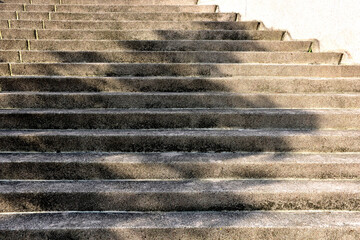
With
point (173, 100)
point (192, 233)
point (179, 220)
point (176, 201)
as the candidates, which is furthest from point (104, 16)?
point (192, 233)

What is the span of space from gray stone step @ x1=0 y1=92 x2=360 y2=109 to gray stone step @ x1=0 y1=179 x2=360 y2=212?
3.45 feet

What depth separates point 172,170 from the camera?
256cm

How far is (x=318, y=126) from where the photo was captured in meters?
3.00

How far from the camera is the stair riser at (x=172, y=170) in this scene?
2.53 m

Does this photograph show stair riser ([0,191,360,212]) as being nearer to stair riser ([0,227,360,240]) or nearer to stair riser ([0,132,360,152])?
stair riser ([0,227,360,240])

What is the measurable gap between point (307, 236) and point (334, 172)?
28.8 inches

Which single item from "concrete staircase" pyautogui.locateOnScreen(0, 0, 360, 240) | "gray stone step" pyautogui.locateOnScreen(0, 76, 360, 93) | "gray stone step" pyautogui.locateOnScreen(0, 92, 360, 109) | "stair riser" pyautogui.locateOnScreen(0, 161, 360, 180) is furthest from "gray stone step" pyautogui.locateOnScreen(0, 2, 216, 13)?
"stair riser" pyautogui.locateOnScreen(0, 161, 360, 180)

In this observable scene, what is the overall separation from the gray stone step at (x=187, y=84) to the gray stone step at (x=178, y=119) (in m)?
0.43

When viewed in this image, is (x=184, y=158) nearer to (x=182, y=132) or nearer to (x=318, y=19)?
(x=182, y=132)

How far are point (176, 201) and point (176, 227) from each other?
0.25m

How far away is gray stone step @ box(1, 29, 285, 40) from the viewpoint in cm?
425

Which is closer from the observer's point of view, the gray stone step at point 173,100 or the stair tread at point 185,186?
the stair tread at point 185,186

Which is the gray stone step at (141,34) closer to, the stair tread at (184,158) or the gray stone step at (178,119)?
the gray stone step at (178,119)

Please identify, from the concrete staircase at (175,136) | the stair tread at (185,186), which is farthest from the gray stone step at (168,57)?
the stair tread at (185,186)
